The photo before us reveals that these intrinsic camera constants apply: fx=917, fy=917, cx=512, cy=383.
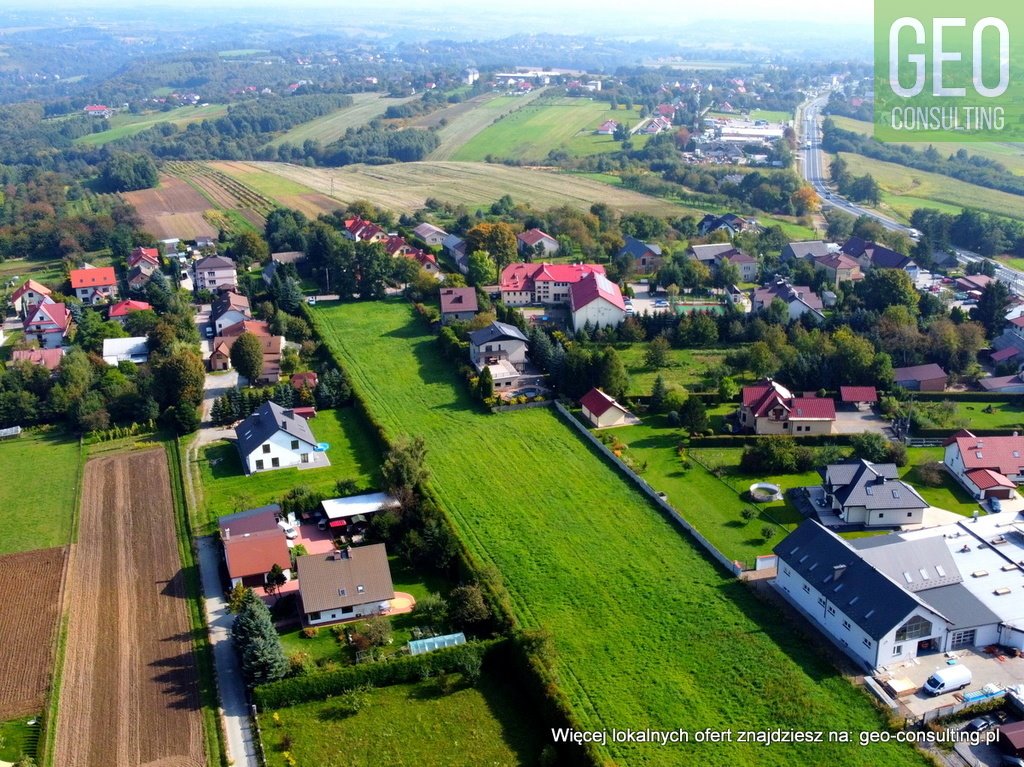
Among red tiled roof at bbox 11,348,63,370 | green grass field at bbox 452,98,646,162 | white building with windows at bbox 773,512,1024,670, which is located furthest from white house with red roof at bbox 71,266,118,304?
green grass field at bbox 452,98,646,162

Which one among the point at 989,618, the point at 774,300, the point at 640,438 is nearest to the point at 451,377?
the point at 640,438

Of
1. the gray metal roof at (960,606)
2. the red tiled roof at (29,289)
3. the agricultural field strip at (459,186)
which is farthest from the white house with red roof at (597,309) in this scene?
the agricultural field strip at (459,186)

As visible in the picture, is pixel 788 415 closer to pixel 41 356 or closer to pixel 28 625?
pixel 28 625

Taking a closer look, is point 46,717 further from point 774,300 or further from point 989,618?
point 774,300

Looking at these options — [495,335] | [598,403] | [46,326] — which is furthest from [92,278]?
[598,403]

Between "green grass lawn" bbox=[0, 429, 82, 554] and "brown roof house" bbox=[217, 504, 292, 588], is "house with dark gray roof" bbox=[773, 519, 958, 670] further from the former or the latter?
"green grass lawn" bbox=[0, 429, 82, 554]

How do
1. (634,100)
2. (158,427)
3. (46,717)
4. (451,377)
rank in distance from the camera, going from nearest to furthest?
(46,717)
(158,427)
(451,377)
(634,100)

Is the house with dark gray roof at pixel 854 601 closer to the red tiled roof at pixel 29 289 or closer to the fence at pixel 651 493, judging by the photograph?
the fence at pixel 651 493

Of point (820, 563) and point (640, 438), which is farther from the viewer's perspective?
point (640, 438)
